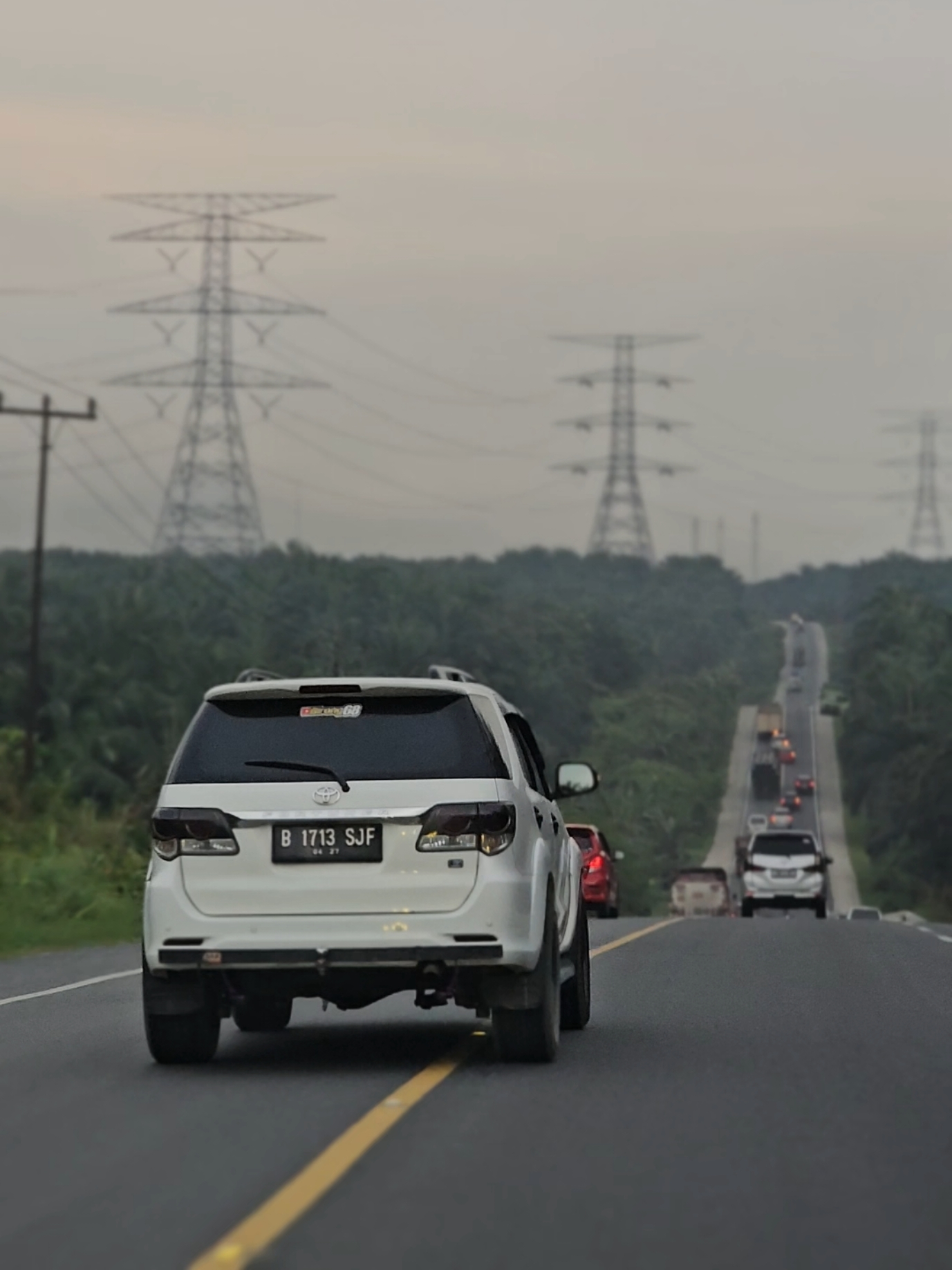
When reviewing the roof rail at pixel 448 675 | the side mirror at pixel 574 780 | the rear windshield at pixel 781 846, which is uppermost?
the roof rail at pixel 448 675

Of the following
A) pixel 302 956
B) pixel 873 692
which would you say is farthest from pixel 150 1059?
pixel 873 692

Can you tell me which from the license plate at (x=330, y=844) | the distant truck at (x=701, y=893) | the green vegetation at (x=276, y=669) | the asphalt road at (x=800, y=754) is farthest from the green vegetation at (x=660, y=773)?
the license plate at (x=330, y=844)

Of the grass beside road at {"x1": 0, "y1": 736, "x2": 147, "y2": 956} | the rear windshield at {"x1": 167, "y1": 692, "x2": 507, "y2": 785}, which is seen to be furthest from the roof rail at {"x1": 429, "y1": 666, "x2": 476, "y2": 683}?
the grass beside road at {"x1": 0, "y1": 736, "x2": 147, "y2": 956}

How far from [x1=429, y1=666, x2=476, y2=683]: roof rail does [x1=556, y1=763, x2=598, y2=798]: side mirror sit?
1381mm

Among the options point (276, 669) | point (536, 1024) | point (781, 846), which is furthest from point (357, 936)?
point (276, 669)

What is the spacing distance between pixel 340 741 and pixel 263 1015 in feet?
9.94

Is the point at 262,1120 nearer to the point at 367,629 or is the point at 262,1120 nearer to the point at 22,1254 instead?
the point at 22,1254

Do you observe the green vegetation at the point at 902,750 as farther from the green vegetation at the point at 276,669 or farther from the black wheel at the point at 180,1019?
the black wheel at the point at 180,1019

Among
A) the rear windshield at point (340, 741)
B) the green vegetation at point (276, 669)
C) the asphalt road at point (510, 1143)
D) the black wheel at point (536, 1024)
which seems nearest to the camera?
the asphalt road at point (510, 1143)

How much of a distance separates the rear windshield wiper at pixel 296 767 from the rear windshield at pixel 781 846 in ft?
114

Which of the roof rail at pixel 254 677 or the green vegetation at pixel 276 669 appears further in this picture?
the green vegetation at pixel 276 669

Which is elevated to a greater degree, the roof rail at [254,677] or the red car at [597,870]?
the roof rail at [254,677]

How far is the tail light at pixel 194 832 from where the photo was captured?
37.2ft

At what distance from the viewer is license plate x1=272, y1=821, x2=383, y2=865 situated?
442 inches
